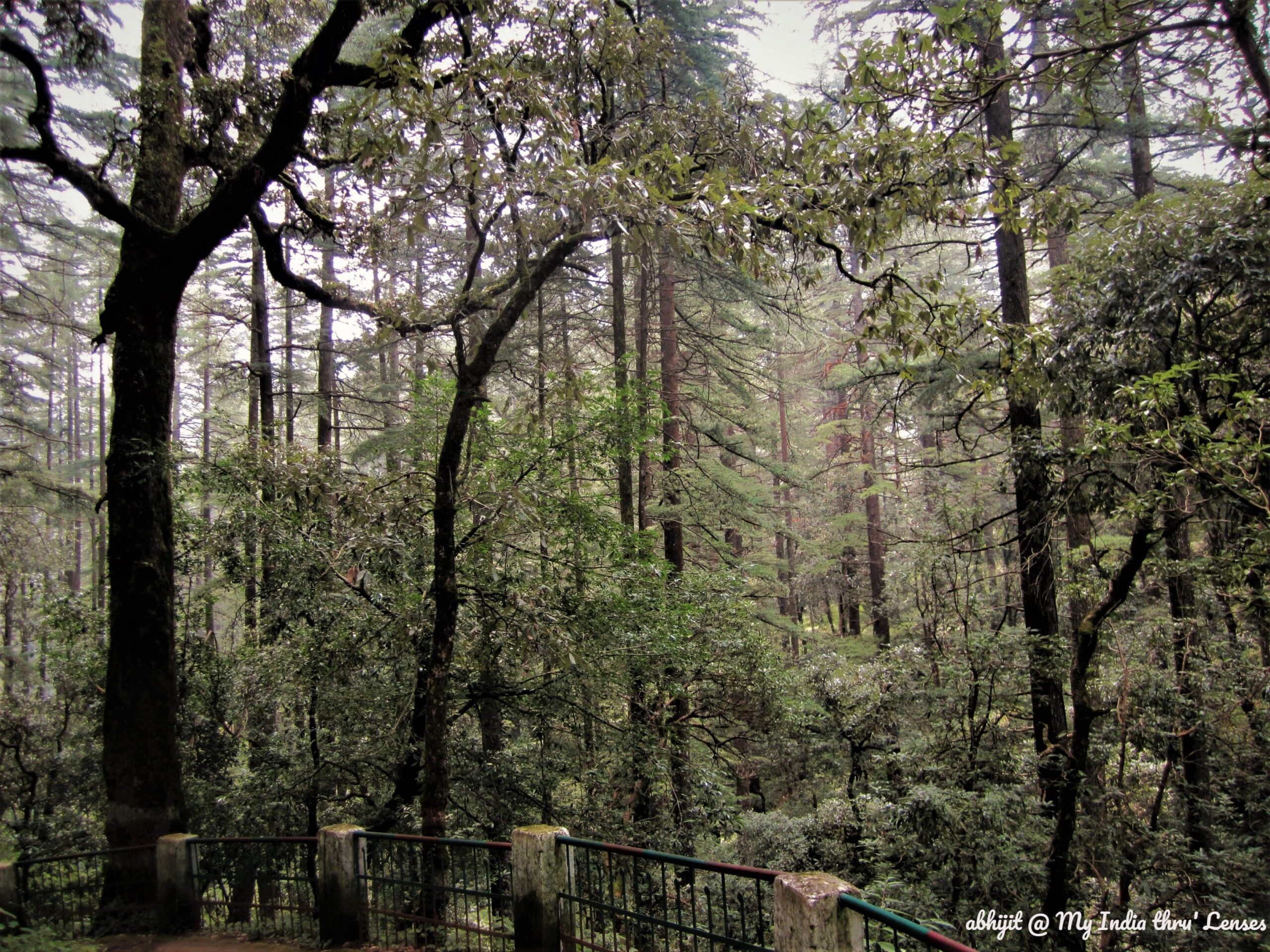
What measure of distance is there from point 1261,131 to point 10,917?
432 inches

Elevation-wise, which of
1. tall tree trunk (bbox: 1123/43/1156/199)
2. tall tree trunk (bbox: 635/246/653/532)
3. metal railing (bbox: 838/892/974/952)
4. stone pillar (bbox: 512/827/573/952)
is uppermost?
tall tree trunk (bbox: 1123/43/1156/199)

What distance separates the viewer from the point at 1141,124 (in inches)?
389

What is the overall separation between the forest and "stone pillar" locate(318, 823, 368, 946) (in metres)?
0.57

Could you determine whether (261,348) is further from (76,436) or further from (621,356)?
(76,436)

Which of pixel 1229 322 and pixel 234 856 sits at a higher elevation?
pixel 1229 322

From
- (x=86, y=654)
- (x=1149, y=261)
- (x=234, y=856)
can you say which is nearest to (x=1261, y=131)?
(x=1149, y=261)

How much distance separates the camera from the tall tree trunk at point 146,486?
19.9 ft

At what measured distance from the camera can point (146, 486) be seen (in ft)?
21.2

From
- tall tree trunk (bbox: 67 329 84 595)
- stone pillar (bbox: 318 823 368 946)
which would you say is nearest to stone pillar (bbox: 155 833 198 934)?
stone pillar (bbox: 318 823 368 946)

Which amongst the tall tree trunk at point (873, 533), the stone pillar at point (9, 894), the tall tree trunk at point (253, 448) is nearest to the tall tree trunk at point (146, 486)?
the stone pillar at point (9, 894)

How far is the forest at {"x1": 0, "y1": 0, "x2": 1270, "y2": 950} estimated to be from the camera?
14.4 ft

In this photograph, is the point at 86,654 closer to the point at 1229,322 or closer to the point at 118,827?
the point at 118,827

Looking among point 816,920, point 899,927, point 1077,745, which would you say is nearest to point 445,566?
point 816,920

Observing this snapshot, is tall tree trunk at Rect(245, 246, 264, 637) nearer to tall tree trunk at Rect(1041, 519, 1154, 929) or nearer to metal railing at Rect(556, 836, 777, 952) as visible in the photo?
metal railing at Rect(556, 836, 777, 952)
